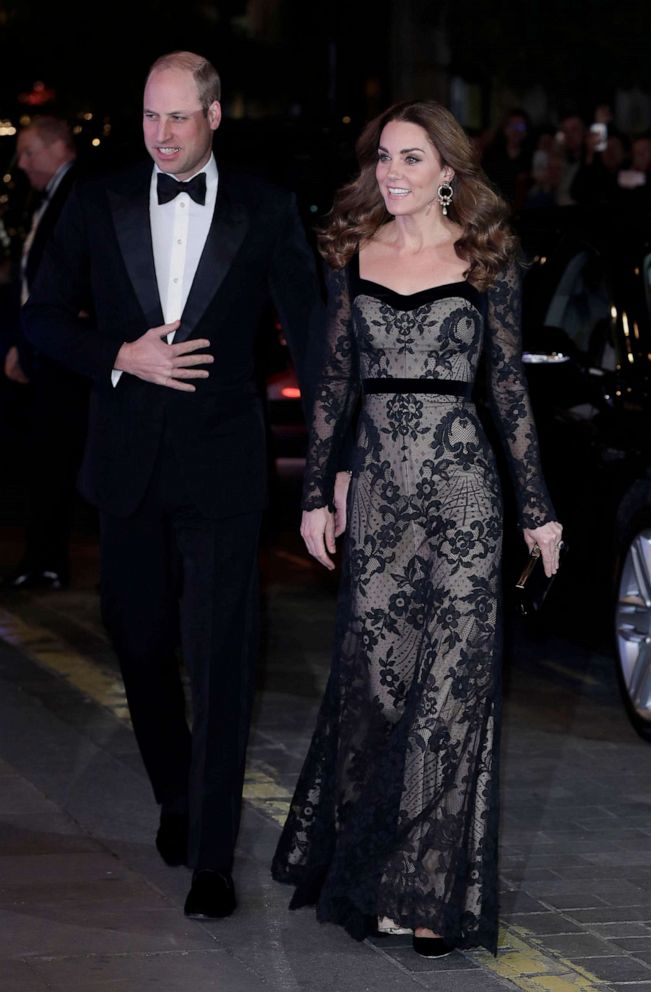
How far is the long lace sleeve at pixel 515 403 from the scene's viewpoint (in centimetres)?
528

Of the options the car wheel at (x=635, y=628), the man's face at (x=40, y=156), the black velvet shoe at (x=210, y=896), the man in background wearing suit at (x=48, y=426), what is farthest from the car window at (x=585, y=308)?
the black velvet shoe at (x=210, y=896)

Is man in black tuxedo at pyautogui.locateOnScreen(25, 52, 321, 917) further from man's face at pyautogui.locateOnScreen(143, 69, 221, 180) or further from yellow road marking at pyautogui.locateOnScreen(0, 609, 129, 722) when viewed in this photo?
yellow road marking at pyautogui.locateOnScreen(0, 609, 129, 722)

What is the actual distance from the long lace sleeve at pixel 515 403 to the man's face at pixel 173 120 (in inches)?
33.2

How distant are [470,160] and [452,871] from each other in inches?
66.1

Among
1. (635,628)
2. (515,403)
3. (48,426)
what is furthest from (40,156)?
(515,403)

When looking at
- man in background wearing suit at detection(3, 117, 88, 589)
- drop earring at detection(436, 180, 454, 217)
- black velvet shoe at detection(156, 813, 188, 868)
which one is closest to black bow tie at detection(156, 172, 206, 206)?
drop earring at detection(436, 180, 454, 217)

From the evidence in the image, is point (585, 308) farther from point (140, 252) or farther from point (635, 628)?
point (140, 252)

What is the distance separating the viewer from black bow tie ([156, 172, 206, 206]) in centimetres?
546

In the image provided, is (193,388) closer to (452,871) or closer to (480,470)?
(480,470)

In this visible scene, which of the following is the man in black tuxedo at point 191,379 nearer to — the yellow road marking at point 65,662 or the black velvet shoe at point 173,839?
the black velvet shoe at point 173,839

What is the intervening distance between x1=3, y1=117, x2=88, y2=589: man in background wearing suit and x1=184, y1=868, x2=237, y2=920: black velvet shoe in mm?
5274

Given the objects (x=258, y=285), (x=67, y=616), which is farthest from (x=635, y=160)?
(x=258, y=285)

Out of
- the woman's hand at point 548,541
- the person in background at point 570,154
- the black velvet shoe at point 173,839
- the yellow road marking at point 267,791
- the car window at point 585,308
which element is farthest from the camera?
the person in background at point 570,154

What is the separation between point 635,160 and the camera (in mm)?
17797
